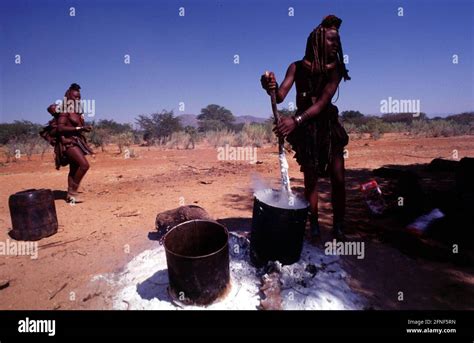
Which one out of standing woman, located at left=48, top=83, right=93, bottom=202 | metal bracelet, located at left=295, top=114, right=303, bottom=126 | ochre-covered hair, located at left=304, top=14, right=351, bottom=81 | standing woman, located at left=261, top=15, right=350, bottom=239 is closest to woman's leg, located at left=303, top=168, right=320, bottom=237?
standing woman, located at left=261, top=15, right=350, bottom=239

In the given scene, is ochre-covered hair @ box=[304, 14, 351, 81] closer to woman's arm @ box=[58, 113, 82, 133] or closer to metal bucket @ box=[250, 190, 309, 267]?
metal bucket @ box=[250, 190, 309, 267]

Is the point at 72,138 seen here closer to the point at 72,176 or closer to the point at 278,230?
the point at 72,176

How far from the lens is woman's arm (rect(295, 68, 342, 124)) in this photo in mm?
3071

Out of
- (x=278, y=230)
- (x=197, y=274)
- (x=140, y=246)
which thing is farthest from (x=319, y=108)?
(x=140, y=246)

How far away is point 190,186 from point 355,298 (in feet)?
15.8

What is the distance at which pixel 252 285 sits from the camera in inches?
104

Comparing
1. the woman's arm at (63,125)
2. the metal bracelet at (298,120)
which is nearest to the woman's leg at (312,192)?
the metal bracelet at (298,120)

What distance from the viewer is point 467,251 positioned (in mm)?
3205

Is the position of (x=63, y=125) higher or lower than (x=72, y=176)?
higher

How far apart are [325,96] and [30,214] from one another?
414 centimetres

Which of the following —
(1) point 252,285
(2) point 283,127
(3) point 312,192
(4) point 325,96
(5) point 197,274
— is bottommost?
(1) point 252,285

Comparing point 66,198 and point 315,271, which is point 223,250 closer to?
point 315,271

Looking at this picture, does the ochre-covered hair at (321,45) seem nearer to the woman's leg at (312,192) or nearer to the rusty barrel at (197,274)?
the woman's leg at (312,192)

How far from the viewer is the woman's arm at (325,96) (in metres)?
3.07
